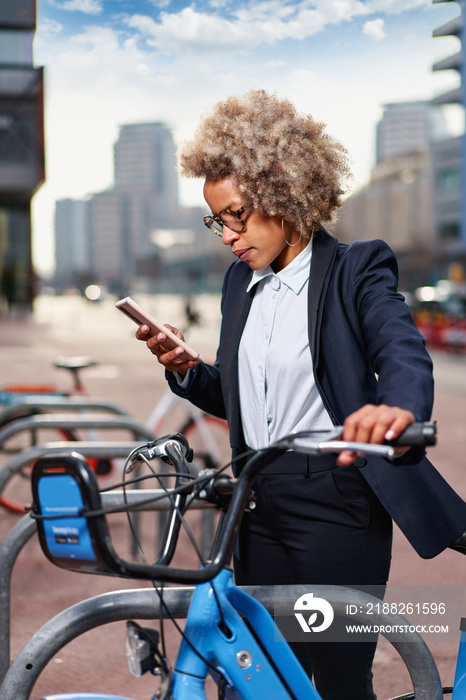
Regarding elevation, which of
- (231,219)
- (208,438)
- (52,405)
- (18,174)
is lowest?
(208,438)

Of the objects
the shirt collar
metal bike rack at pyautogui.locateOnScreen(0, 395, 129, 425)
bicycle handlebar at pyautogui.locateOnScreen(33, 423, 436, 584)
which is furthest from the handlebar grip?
metal bike rack at pyautogui.locateOnScreen(0, 395, 129, 425)

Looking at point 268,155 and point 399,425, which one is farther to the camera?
point 268,155

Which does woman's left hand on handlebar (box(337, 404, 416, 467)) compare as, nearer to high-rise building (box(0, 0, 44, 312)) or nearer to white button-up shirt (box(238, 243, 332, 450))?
white button-up shirt (box(238, 243, 332, 450))

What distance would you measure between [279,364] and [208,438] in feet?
12.8

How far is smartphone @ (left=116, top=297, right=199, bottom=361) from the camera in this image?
2051mm

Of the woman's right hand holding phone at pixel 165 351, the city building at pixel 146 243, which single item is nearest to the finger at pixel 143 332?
the woman's right hand holding phone at pixel 165 351

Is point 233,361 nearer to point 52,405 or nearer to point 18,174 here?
point 52,405

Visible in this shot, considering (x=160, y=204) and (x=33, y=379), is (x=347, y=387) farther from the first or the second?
(x=160, y=204)

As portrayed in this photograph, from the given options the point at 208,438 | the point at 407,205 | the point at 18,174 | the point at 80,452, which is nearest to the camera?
the point at 80,452

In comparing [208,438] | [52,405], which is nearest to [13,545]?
[52,405]

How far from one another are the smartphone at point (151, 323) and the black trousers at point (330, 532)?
0.34 meters

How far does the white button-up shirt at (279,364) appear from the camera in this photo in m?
2.07

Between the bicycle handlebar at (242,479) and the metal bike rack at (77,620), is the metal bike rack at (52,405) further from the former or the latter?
the bicycle handlebar at (242,479)

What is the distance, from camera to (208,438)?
5914 millimetres
